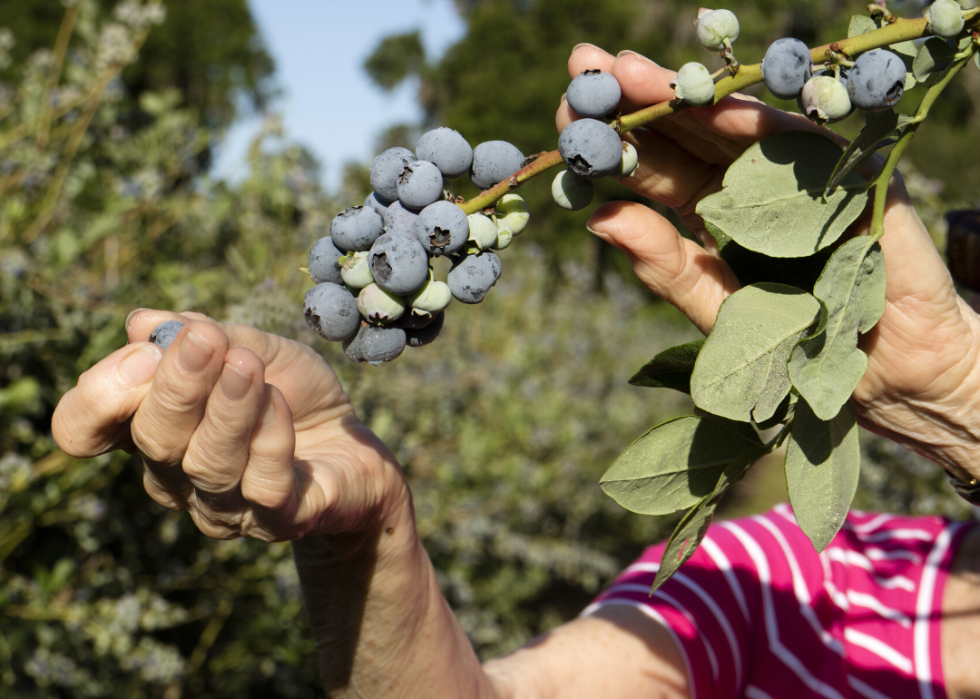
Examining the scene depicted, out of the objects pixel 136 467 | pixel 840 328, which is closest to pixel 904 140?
pixel 840 328

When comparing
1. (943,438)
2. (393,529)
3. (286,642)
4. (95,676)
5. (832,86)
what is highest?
(832,86)

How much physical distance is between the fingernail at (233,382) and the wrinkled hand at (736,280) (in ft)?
1.30

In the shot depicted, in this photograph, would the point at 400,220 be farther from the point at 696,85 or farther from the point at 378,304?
the point at 696,85

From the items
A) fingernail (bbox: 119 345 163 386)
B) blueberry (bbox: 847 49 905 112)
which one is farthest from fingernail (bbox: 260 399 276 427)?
blueberry (bbox: 847 49 905 112)

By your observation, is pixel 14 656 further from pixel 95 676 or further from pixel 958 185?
pixel 958 185

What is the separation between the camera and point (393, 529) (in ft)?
3.24

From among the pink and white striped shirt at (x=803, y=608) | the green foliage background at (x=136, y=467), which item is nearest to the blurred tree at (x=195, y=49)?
the green foliage background at (x=136, y=467)

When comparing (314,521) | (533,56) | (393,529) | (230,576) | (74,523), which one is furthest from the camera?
(533,56)

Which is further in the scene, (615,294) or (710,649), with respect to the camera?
(615,294)

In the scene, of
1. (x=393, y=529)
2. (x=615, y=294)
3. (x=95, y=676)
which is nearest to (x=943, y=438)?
(x=393, y=529)

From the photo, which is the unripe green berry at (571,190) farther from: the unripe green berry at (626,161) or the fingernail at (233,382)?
the fingernail at (233,382)

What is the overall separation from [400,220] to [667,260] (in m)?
0.33

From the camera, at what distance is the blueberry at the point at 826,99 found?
0.57 meters

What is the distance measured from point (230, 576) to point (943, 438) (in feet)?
6.58
